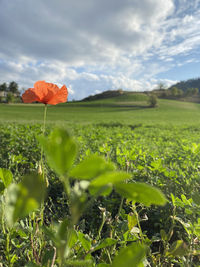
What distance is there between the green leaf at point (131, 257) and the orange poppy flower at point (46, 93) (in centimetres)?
72

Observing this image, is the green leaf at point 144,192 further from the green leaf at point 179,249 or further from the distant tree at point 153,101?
the distant tree at point 153,101

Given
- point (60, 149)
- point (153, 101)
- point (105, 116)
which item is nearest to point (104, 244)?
point (60, 149)

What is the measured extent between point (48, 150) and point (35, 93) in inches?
30.6

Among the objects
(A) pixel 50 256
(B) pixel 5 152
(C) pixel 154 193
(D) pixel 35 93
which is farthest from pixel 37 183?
(B) pixel 5 152

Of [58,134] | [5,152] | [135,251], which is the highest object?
[58,134]

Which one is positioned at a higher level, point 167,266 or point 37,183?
point 37,183

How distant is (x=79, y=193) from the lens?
326 millimetres

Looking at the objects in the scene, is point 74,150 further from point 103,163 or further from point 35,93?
point 35,93

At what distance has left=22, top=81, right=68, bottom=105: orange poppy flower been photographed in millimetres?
950

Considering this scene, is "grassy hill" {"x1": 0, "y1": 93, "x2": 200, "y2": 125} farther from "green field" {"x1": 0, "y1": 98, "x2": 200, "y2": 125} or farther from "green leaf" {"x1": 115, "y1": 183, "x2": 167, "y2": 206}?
"green leaf" {"x1": 115, "y1": 183, "x2": 167, "y2": 206}

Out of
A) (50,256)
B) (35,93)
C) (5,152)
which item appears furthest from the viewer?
(5,152)

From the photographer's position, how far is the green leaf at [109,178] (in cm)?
31

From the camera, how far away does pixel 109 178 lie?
319mm

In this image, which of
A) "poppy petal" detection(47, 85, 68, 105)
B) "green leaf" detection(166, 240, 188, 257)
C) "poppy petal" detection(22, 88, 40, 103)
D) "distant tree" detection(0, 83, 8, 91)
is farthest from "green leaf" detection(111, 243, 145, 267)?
"distant tree" detection(0, 83, 8, 91)
